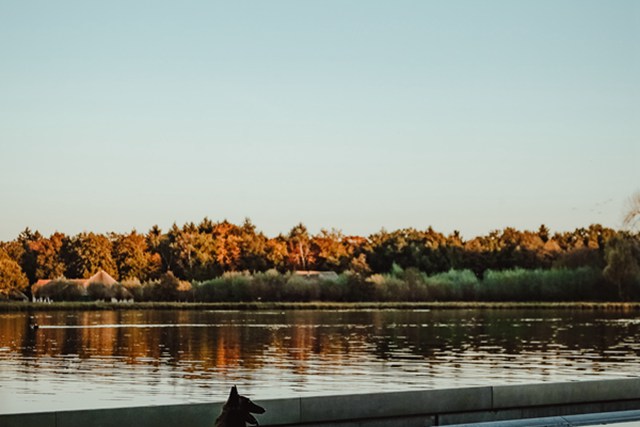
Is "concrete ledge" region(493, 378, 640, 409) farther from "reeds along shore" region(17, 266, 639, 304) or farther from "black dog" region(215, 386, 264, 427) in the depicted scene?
"reeds along shore" region(17, 266, 639, 304)

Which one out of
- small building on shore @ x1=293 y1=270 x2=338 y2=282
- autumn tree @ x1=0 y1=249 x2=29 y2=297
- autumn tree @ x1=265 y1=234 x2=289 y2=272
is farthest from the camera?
autumn tree @ x1=265 y1=234 x2=289 y2=272

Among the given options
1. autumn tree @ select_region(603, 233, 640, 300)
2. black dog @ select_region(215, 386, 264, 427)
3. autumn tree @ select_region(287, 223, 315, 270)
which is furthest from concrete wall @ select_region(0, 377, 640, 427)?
autumn tree @ select_region(287, 223, 315, 270)

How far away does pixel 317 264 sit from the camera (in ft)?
256

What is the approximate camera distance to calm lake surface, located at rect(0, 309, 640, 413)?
782 inches

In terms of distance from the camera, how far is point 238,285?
76.4 meters

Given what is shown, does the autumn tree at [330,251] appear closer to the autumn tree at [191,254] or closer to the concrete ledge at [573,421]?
the autumn tree at [191,254]

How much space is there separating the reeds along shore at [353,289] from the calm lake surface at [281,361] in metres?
25.9

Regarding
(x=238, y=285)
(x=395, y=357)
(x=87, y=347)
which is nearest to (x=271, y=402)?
(x=395, y=357)

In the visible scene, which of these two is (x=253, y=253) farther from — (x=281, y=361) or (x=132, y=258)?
(x=281, y=361)

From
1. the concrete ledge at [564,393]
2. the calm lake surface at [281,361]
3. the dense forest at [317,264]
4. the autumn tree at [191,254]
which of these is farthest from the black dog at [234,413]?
the autumn tree at [191,254]

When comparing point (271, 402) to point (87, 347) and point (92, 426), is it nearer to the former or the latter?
point (92, 426)

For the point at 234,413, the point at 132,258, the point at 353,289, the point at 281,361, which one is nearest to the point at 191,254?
the point at 132,258

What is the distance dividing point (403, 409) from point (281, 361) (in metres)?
17.8

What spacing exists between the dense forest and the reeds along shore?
9cm
